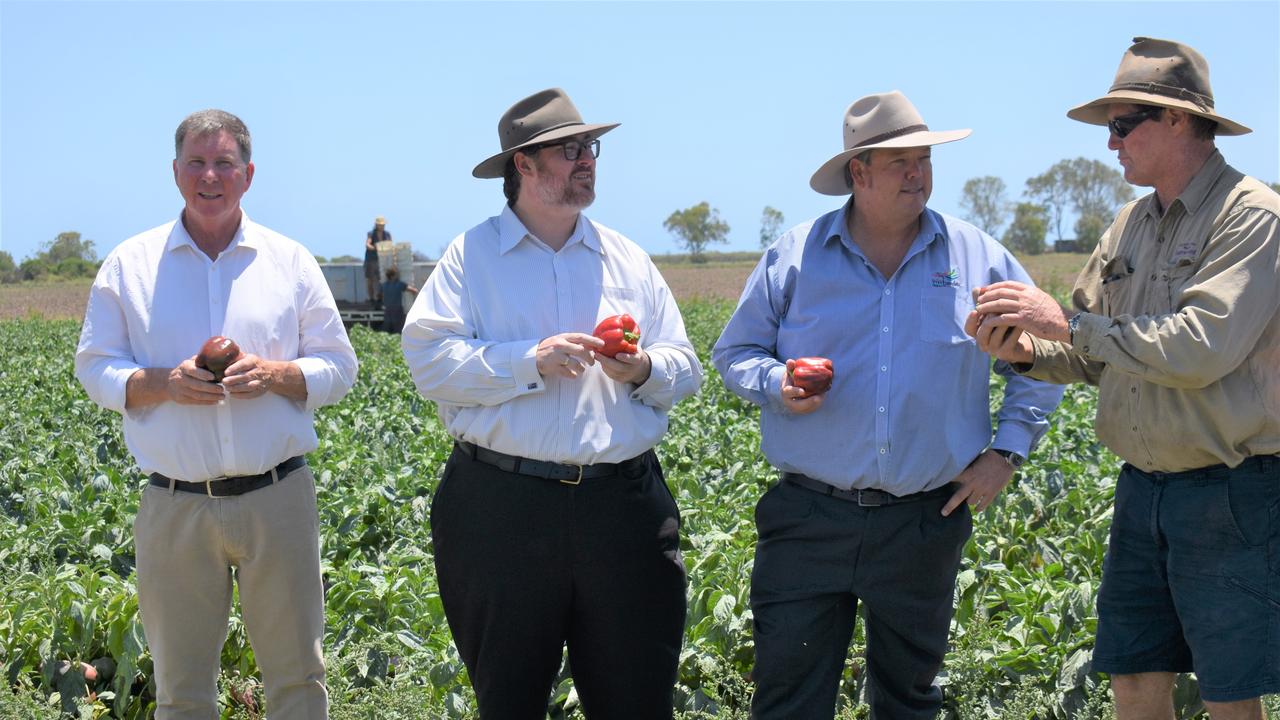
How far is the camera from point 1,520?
6992 millimetres

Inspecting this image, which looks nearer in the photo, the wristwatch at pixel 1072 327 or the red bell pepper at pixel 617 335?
the wristwatch at pixel 1072 327

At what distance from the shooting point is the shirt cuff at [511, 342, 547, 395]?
3.74 meters

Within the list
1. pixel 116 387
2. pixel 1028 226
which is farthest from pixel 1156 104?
pixel 1028 226

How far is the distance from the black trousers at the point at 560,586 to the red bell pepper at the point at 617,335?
431 millimetres

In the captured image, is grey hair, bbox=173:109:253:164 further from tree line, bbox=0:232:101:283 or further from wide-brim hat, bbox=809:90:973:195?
tree line, bbox=0:232:101:283

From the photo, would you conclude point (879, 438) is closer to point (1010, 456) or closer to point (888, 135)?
point (1010, 456)

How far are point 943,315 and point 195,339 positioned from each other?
2.46 metres

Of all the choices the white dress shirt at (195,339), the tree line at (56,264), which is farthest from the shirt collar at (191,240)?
the tree line at (56,264)

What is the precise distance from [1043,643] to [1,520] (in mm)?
5740

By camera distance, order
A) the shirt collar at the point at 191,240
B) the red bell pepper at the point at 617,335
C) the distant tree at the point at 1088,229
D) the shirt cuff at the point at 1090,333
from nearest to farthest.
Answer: the shirt cuff at the point at 1090,333 → the red bell pepper at the point at 617,335 → the shirt collar at the point at 191,240 → the distant tree at the point at 1088,229

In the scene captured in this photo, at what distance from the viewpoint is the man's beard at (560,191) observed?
3.94 metres

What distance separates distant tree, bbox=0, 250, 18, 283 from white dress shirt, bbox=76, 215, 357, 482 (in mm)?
68181

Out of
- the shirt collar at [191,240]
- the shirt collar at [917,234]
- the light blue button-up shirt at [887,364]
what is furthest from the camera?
the shirt collar at [191,240]

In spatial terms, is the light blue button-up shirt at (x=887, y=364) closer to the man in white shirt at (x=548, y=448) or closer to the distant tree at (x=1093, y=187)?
the man in white shirt at (x=548, y=448)
